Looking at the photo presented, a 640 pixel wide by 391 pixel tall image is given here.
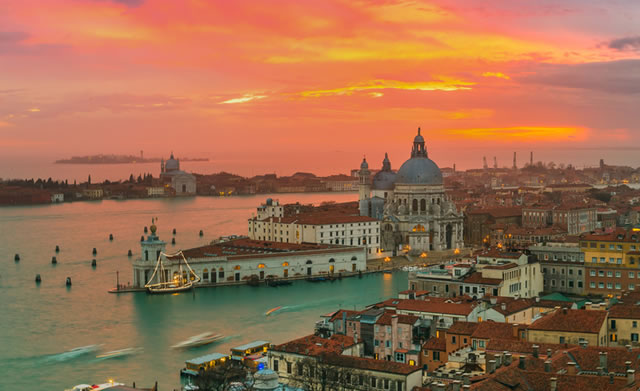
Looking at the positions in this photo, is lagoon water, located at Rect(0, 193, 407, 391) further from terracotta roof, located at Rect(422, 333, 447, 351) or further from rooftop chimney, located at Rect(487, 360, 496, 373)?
rooftop chimney, located at Rect(487, 360, 496, 373)

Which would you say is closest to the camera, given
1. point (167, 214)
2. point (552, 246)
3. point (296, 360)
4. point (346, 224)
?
point (296, 360)

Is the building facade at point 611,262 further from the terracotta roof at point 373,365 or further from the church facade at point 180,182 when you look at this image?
the church facade at point 180,182

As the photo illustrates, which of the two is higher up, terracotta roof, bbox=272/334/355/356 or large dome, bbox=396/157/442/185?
large dome, bbox=396/157/442/185

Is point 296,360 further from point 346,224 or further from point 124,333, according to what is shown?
point 346,224


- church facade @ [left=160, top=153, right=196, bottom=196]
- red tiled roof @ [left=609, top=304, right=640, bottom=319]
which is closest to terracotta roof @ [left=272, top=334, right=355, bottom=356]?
red tiled roof @ [left=609, top=304, right=640, bottom=319]

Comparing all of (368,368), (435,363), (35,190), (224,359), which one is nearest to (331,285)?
(224,359)

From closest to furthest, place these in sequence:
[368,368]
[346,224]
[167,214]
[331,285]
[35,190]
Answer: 1. [368,368]
2. [331,285]
3. [346,224]
4. [167,214]
5. [35,190]
